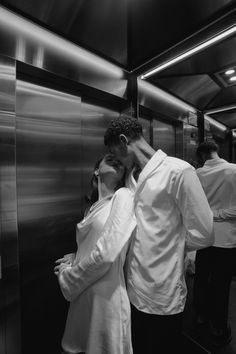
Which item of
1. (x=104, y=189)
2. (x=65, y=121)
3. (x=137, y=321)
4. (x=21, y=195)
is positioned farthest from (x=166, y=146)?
(x=137, y=321)

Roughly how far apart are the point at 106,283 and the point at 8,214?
0.82 m

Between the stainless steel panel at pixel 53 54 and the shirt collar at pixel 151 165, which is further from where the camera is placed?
the stainless steel panel at pixel 53 54

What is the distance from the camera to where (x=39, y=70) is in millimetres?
1658

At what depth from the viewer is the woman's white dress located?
113cm

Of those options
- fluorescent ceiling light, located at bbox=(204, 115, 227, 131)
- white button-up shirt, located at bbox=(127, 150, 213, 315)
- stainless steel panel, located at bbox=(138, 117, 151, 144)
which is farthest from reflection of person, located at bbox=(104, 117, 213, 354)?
fluorescent ceiling light, located at bbox=(204, 115, 227, 131)

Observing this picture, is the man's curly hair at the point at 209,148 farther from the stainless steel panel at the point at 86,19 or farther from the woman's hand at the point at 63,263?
the woman's hand at the point at 63,263

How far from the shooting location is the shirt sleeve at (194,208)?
1070mm

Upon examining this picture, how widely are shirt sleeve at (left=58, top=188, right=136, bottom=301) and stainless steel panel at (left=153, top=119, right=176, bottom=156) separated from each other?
1821 mm

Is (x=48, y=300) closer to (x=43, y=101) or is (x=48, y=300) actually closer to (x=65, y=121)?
(x=65, y=121)

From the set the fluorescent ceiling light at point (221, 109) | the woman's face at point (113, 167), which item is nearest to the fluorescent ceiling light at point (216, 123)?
the fluorescent ceiling light at point (221, 109)

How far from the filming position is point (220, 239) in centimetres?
202

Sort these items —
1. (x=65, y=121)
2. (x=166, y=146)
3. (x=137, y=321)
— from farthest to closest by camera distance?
(x=166, y=146), (x=65, y=121), (x=137, y=321)

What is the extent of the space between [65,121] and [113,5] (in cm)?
96

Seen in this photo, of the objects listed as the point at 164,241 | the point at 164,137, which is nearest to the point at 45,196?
the point at 164,241
